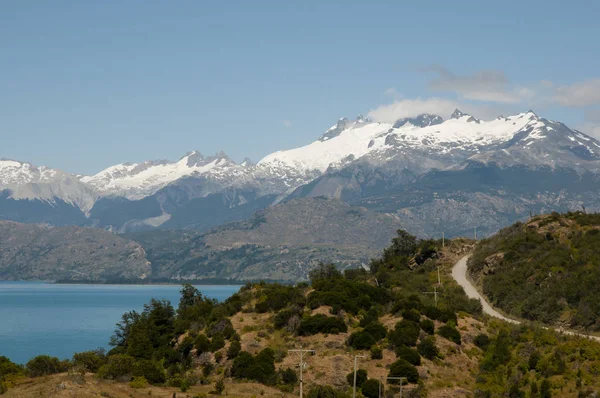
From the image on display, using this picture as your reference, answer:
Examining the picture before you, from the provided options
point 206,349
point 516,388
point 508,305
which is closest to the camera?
point 516,388

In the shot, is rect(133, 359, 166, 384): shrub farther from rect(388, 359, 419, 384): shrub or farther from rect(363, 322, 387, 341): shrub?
rect(363, 322, 387, 341): shrub

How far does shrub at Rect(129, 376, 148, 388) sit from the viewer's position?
276 feet

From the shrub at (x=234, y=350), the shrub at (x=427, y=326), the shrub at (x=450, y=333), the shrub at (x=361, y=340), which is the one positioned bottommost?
the shrub at (x=234, y=350)

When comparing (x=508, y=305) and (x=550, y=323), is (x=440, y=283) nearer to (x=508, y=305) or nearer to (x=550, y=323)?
(x=508, y=305)

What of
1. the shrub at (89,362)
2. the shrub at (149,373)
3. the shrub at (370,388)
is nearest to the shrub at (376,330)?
the shrub at (370,388)

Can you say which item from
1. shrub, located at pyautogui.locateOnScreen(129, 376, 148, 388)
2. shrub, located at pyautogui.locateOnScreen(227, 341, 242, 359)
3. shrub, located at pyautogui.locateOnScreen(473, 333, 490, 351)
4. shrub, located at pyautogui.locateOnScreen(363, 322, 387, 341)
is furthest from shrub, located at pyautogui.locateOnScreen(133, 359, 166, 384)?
shrub, located at pyautogui.locateOnScreen(473, 333, 490, 351)

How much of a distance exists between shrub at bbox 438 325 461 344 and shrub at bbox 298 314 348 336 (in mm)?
11483

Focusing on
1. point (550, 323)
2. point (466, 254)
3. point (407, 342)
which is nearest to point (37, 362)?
point (407, 342)

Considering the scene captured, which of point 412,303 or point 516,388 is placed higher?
point 412,303

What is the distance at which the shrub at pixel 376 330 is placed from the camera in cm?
10550

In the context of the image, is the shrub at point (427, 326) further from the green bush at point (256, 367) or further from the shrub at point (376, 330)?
the green bush at point (256, 367)

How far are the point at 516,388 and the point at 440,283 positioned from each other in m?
70.5

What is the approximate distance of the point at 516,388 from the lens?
3664 inches

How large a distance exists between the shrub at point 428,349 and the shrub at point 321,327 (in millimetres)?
9362
